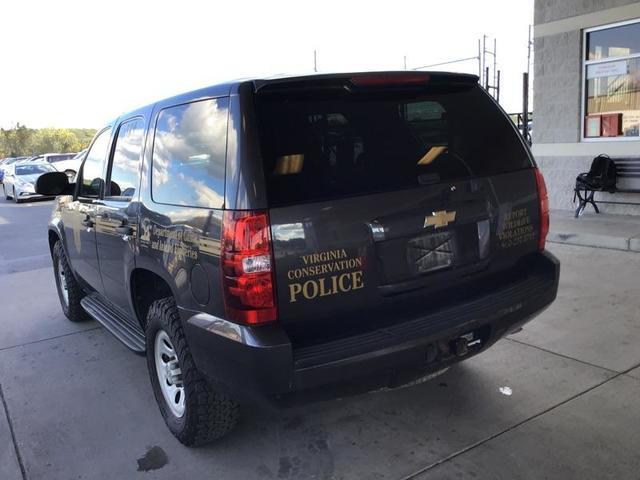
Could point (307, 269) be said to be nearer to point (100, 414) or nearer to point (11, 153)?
point (100, 414)

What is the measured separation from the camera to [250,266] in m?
2.45

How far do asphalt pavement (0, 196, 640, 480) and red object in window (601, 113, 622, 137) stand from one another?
5.05 metres

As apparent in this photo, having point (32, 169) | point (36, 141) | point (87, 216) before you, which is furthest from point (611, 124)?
point (36, 141)

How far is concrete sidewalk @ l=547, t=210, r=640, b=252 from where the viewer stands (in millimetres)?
7207

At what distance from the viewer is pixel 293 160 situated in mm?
2617

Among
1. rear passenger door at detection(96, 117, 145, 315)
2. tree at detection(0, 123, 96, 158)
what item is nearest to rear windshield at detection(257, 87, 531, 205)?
rear passenger door at detection(96, 117, 145, 315)

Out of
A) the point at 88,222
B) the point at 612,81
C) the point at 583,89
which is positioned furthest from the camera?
the point at 583,89

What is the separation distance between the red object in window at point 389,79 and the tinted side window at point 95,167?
7.70 feet

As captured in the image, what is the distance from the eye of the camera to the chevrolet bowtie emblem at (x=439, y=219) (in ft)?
9.21

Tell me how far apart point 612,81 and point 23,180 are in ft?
60.4

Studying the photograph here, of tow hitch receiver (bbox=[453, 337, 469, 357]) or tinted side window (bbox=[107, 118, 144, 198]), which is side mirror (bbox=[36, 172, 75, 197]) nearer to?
tinted side window (bbox=[107, 118, 144, 198])

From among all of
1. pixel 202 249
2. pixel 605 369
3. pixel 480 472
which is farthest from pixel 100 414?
pixel 605 369

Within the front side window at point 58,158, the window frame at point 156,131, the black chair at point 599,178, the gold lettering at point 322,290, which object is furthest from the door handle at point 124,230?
the front side window at point 58,158

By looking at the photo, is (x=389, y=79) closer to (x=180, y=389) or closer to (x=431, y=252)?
(x=431, y=252)
